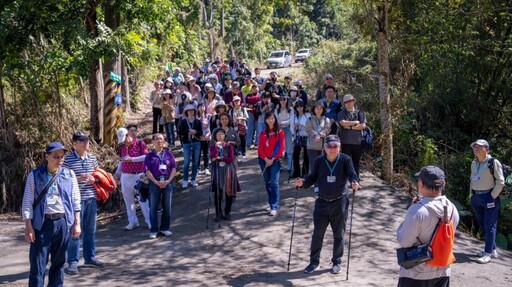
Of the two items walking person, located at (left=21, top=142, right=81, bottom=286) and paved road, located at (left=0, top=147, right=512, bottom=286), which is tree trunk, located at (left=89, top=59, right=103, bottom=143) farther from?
walking person, located at (left=21, top=142, right=81, bottom=286)

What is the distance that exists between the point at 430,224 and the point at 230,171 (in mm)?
5564

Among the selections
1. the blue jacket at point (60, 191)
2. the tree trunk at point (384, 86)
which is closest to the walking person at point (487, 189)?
the tree trunk at point (384, 86)

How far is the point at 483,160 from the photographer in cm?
900

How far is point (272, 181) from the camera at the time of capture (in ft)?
34.2

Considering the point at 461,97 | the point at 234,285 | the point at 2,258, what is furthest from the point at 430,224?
the point at 461,97

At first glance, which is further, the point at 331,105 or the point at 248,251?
the point at 331,105

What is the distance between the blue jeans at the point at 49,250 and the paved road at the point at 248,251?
1074 millimetres

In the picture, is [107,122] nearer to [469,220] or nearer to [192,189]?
[192,189]

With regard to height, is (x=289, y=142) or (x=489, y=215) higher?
(x=289, y=142)

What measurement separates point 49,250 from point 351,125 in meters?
5.82

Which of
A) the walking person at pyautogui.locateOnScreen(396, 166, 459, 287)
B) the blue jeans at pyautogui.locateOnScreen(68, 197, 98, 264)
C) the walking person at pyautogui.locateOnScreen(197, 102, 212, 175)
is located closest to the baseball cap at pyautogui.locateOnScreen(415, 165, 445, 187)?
the walking person at pyautogui.locateOnScreen(396, 166, 459, 287)

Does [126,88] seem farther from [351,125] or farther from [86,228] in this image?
[86,228]

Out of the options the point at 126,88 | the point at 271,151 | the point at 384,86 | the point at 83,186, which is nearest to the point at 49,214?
the point at 83,186

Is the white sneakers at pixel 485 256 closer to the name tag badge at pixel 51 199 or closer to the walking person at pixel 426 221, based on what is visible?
the walking person at pixel 426 221
